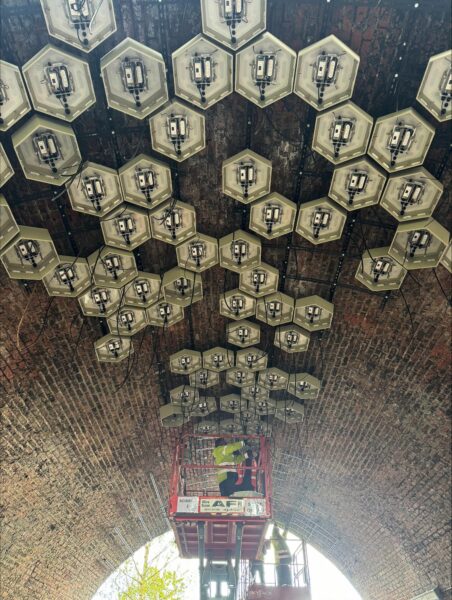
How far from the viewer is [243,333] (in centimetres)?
776

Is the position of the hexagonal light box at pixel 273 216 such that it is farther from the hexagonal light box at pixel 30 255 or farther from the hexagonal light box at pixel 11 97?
the hexagonal light box at pixel 11 97

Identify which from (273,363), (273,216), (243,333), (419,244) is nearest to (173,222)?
(273,216)

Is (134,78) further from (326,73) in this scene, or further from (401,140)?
(401,140)

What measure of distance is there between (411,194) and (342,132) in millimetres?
1127

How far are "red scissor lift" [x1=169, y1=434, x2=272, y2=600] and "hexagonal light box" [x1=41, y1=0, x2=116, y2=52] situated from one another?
7.10 meters

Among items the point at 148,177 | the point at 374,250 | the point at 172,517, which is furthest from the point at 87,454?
the point at 374,250

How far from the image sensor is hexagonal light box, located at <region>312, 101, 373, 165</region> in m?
4.77

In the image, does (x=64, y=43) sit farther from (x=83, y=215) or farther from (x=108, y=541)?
(x=108, y=541)

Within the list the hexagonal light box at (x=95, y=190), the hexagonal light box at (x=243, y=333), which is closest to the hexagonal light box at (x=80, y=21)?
the hexagonal light box at (x=95, y=190)

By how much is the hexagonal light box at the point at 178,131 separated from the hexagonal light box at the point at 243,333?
3256 mm

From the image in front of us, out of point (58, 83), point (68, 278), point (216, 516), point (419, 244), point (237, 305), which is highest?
point (237, 305)

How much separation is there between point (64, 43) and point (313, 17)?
2.48 m

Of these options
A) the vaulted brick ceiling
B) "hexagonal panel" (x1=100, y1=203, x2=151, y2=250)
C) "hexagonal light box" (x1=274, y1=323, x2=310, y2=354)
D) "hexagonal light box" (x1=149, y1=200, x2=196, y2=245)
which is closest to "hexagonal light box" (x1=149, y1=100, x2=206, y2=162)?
the vaulted brick ceiling

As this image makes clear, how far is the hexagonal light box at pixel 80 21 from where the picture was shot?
4.10 m
